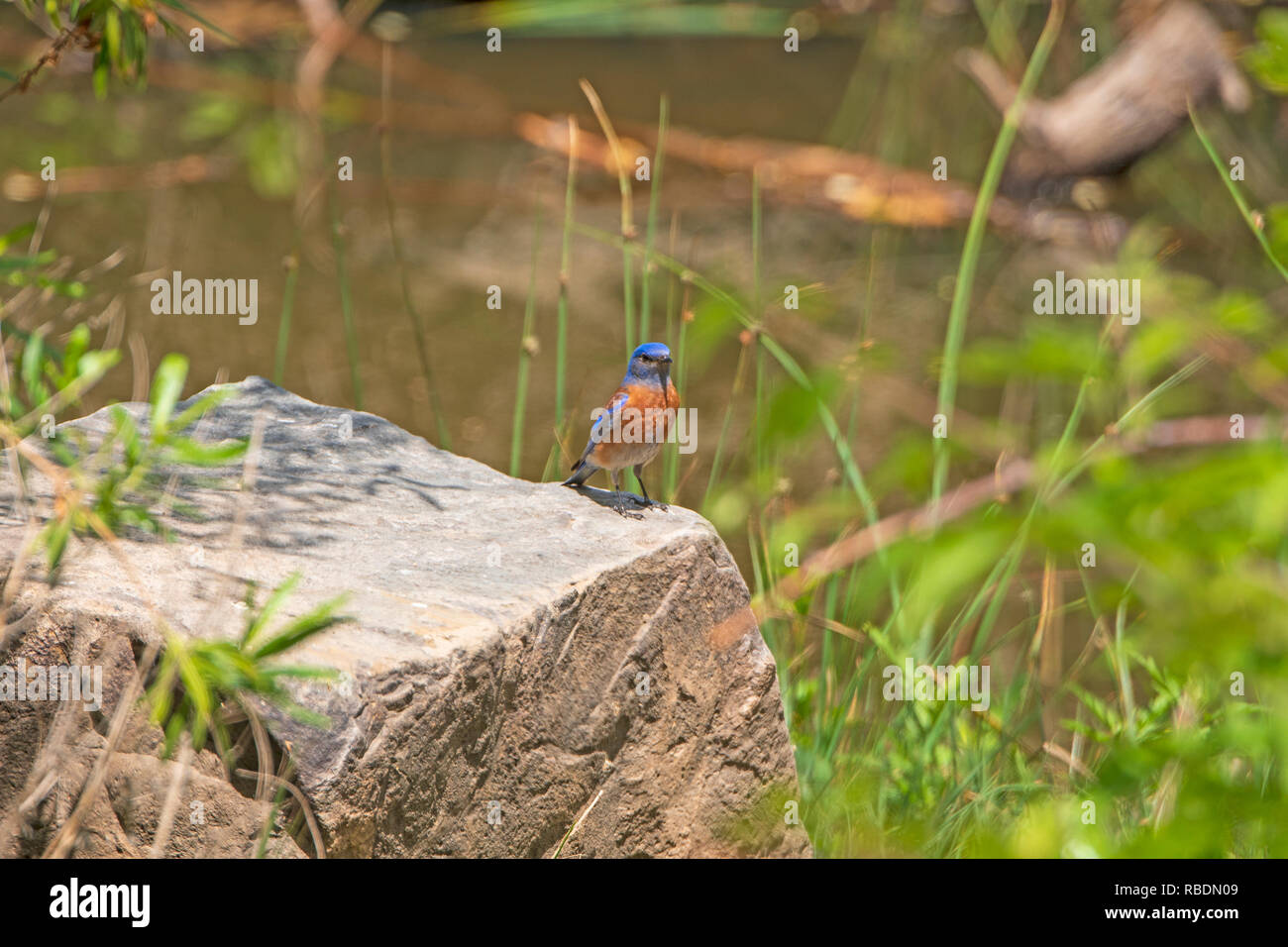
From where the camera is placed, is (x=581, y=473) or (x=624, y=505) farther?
(x=581, y=473)

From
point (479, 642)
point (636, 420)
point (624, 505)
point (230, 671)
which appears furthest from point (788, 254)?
point (230, 671)

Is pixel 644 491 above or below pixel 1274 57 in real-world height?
below

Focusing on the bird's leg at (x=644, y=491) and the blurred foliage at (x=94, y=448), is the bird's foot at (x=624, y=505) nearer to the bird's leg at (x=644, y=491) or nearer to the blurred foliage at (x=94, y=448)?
A: the bird's leg at (x=644, y=491)

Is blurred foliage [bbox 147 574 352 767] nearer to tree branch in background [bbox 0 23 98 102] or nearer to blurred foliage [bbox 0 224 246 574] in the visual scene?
blurred foliage [bbox 0 224 246 574]

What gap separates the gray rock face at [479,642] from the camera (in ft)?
6.47

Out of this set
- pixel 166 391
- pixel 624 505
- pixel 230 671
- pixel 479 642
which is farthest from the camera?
pixel 624 505

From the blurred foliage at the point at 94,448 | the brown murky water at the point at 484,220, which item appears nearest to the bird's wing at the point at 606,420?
the blurred foliage at the point at 94,448

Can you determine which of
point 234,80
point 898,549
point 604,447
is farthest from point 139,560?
point 234,80

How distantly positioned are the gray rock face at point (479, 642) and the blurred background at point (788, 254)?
19 centimetres

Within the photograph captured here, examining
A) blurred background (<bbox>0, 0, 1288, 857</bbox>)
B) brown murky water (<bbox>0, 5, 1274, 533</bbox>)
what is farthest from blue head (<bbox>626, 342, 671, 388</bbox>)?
brown murky water (<bbox>0, 5, 1274, 533</bbox>)

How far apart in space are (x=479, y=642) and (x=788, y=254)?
510 centimetres

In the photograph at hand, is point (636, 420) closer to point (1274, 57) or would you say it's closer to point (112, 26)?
point (112, 26)

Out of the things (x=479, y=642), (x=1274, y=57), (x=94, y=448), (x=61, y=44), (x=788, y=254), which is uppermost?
(x=788, y=254)

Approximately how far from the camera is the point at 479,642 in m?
2.08
